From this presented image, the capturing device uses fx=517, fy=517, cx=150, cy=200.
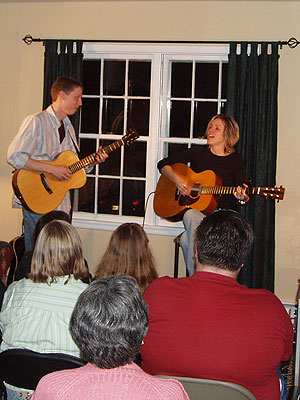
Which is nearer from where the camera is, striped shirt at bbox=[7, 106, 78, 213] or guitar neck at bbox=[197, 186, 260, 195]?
guitar neck at bbox=[197, 186, 260, 195]

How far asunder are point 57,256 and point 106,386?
117 centimetres

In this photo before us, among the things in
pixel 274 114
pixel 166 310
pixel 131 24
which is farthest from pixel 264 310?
pixel 131 24

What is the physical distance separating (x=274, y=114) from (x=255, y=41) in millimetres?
713

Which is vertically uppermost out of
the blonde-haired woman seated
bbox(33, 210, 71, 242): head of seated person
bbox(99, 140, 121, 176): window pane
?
bbox(99, 140, 121, 176): window pane

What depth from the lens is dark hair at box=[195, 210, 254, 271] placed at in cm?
197

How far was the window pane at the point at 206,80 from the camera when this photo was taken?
5.07 m

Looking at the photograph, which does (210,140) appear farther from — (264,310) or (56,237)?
(264,310)

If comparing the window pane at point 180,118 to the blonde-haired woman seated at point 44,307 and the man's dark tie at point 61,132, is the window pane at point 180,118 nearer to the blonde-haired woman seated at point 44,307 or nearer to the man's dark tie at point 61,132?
the man's dark tie at point 61,132

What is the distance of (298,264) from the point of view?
486 centimetres

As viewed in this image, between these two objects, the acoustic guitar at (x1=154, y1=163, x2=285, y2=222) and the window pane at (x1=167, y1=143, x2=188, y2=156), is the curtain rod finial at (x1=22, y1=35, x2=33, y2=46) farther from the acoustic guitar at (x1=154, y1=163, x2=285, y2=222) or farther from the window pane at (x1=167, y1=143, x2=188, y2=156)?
the acoustic guitar at (x1=154, y1=163, x2=285, y2=222)

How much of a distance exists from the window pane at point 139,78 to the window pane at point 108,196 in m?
0.95

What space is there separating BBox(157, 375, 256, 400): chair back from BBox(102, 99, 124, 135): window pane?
3.92 m

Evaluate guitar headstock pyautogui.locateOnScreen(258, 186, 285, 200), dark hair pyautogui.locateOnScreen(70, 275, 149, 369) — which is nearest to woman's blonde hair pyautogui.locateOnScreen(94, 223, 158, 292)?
dark hair pyautogui.locateOnScreen(70, 275, 149, 369)

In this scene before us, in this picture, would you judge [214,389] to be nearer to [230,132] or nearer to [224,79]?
[230,132]
